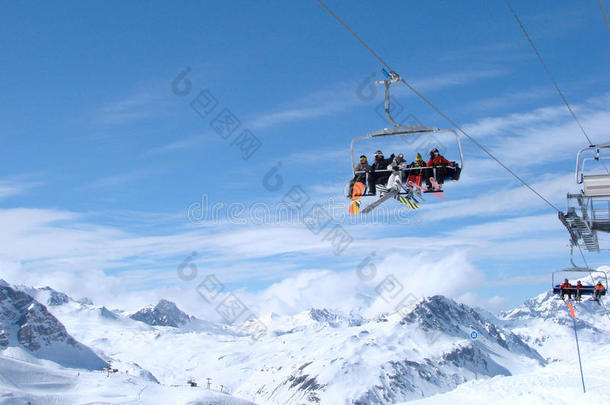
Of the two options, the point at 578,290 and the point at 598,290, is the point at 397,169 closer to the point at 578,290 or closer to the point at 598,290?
the point at 578,290

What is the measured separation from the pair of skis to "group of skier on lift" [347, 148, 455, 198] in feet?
0.97

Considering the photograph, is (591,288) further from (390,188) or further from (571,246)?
(390,188)

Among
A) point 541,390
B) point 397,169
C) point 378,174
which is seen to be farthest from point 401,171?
point 541,390

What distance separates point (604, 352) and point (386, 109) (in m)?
87.2

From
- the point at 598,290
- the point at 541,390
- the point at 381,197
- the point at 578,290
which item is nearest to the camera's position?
the point at 381,197

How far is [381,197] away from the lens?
22.6 m

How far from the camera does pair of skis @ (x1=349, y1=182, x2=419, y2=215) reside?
2242 centimetres

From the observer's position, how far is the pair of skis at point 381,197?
73.6ft

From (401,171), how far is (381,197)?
1.51 m

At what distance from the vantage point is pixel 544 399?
4475 cm

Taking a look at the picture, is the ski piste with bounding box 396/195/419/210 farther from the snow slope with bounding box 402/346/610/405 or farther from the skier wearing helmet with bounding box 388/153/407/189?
the snow slope with bounding box 402/346/610/405

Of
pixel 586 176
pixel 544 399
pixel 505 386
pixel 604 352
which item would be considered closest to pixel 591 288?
pixel 544 399

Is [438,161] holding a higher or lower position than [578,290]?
higher

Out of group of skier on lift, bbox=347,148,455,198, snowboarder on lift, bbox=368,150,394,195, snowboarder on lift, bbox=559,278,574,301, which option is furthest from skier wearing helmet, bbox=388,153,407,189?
snowboarder on lift, bbox=559,278,574,301
